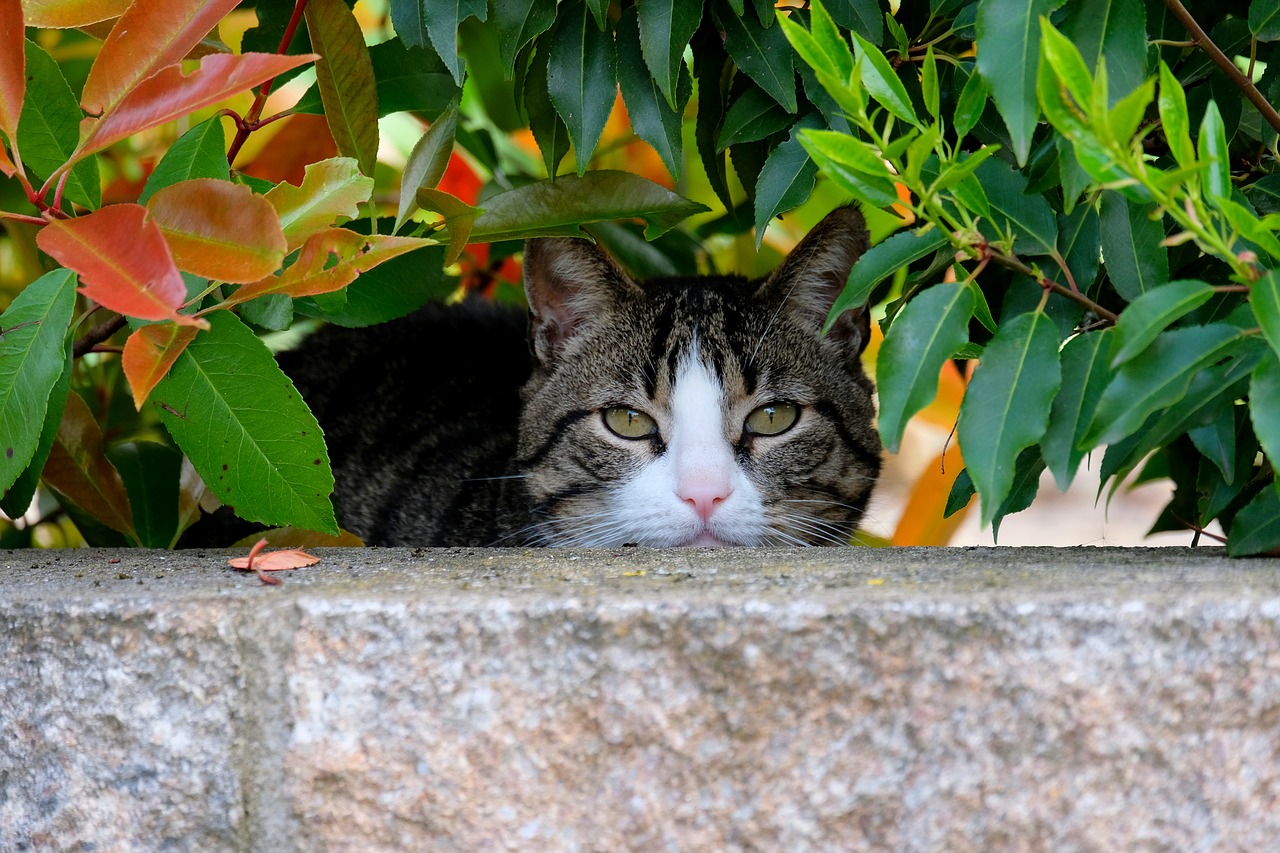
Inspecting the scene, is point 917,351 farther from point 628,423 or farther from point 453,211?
point 628,423

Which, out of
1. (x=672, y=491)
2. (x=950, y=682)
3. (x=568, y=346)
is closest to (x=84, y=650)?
(x=950, y=682)

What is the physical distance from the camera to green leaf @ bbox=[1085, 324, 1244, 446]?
1028 millimetres

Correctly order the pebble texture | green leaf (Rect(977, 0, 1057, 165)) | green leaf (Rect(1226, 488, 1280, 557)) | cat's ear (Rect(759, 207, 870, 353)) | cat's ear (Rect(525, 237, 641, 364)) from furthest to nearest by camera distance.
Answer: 1. cat's ear (Rect(525, 237, 641, 364))
2. cat's ear (Rect(759, 207, 870, 353))
3. green leaf (Rect(1226, 488, 1280, 557))
4. green leaf (Rect(977, 0, 1057, 165))
5. the pebble texture

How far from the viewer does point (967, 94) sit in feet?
3.78

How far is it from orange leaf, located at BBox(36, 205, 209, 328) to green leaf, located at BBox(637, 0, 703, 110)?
633mm

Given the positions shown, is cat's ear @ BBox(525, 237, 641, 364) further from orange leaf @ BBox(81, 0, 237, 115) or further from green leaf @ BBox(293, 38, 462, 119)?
orange leaf @ BBox(81, 0, 237, 115)

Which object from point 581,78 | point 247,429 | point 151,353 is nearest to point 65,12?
point 151,353

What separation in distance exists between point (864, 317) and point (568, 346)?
54 centimetres

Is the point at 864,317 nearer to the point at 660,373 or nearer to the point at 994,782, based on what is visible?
the point at 660,373

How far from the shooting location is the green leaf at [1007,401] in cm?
104

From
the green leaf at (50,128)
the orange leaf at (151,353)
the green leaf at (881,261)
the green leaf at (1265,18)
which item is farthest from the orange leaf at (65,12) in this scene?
the green leaf at (1265,18)

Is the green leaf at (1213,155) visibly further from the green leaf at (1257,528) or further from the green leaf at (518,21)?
the green leaf at (518,21)

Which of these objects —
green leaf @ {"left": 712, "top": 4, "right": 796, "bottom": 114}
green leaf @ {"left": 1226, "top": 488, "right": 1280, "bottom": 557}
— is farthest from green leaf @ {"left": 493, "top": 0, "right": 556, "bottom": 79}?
green leaf @ {"left": 1226, "top": 488, "right": 1280, "bottom": 557}

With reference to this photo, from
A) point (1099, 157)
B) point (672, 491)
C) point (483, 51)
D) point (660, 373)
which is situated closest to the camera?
point (1099, 157)
